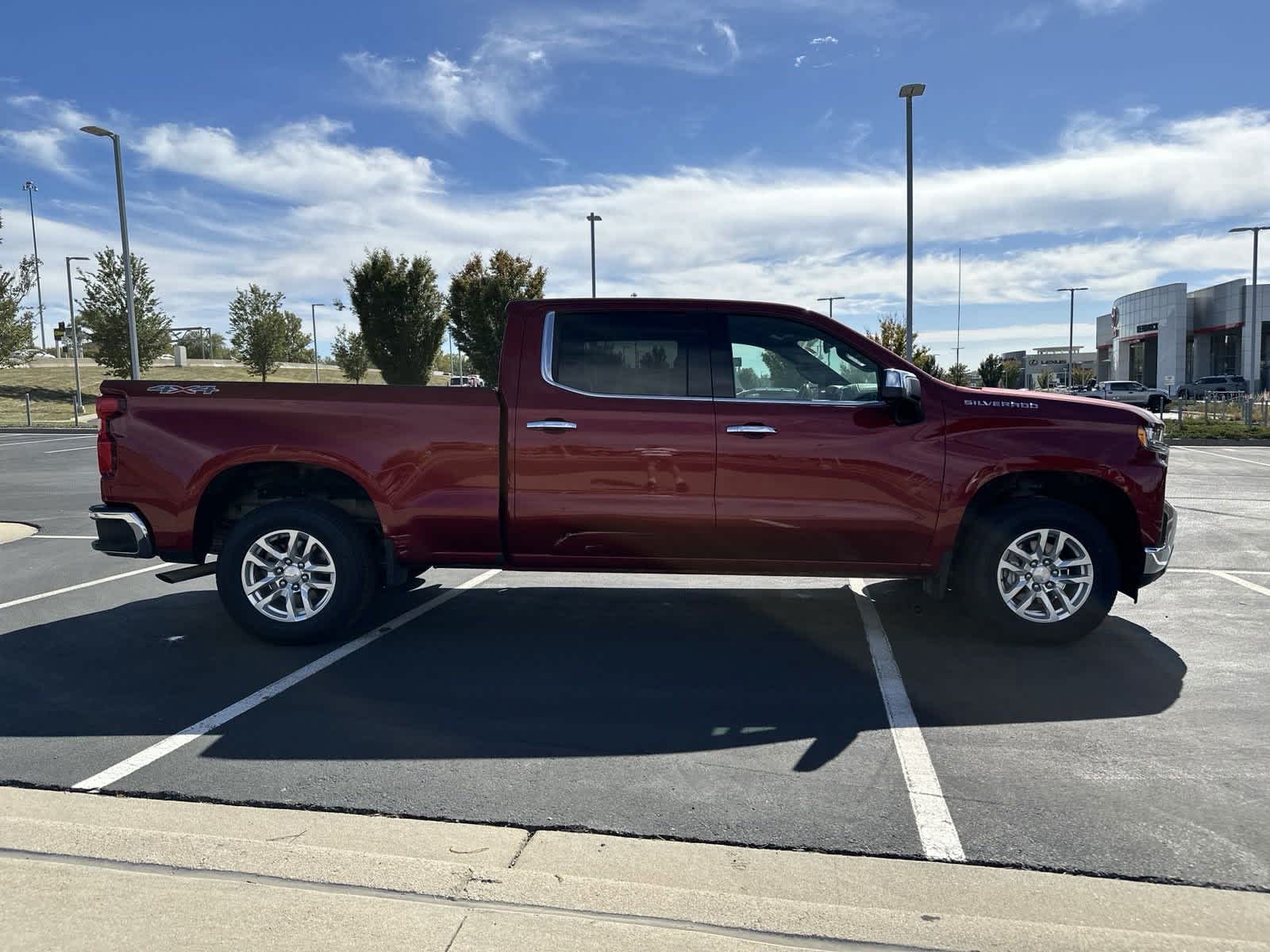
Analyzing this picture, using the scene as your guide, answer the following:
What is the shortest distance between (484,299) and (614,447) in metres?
35.1

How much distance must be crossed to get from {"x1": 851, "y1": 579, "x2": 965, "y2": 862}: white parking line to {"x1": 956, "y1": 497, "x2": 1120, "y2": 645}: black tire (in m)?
0.64

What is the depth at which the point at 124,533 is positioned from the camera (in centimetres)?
578

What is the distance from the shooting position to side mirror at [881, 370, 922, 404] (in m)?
A: 5.25

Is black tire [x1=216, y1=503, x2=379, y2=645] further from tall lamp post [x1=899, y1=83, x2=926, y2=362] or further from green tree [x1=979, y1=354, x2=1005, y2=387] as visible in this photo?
green tree [x1=979, y1=354, x2=1005, y2=387]

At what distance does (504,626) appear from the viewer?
20.5 ft

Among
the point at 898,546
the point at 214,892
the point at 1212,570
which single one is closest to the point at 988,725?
A: the point at 898,546

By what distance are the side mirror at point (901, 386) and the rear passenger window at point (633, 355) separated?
1.00 m

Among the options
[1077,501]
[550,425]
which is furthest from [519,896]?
[1077,501]

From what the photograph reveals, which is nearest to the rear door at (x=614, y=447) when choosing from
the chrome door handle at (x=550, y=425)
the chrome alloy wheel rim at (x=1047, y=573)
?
the chrome door handle at (x=550, y=425)

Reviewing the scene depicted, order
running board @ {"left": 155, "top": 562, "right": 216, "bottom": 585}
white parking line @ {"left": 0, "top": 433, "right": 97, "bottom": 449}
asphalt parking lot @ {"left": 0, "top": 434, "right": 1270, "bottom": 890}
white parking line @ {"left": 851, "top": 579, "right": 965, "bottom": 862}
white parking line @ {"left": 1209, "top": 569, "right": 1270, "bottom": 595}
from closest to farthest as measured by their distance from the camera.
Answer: white parking line @ {"left": 851, "top": 579, "right": 965, "bottom": 862} < asphalt parking lot @ {"left": 0, "top": 434, "right": 1270, "bottom": 890} < running board @ {"left": 155, "top": 562, "right": 216, "bottom": 585} < white parking line @ {"left": 1209, "top": 569, "right": 1270, "bottom": 595} < white parking line @ {"left": 0, "top": 433, "right": 97, "bottom": 449}

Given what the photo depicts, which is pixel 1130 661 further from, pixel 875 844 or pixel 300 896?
pixel 300 896

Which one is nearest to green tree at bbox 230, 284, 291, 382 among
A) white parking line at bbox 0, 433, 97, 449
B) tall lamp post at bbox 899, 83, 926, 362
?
white parking line at bbox 0, 433, 97, 449

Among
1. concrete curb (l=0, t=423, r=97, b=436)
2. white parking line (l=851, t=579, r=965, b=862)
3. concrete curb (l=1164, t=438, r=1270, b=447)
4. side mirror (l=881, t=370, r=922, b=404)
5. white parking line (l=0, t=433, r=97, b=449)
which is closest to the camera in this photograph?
white parking line (l=851, t=579, r=965, b=862)

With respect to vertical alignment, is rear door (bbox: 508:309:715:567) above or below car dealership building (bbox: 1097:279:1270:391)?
below
